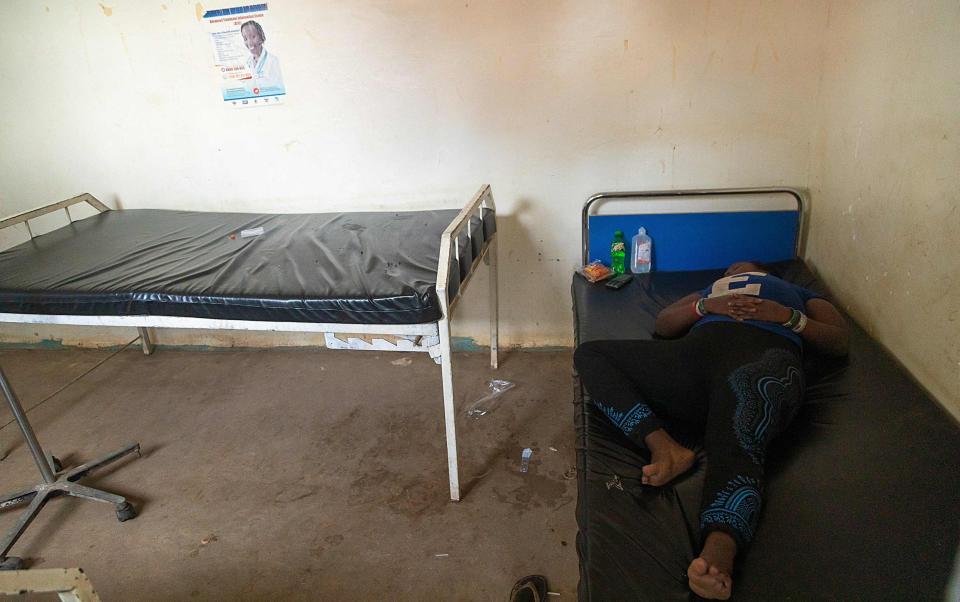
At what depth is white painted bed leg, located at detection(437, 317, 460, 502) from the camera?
5.73 ft

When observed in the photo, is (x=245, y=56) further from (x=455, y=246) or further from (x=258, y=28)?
(x=455, y=246)

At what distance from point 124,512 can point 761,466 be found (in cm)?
210

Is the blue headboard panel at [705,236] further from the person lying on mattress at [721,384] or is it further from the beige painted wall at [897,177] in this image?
the person lying on mattress at [721,384]

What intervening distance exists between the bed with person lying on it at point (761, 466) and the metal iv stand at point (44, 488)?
5.74 ft

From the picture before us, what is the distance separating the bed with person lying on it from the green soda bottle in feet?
1.86

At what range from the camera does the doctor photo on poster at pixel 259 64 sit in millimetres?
2604

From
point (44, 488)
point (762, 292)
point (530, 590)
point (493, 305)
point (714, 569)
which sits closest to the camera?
point (714, 569)

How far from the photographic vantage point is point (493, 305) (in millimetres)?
2752

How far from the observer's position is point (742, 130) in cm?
244

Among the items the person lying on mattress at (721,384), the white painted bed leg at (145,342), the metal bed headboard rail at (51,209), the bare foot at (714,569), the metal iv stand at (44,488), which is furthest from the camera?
the white painted bed leg at (145,342)

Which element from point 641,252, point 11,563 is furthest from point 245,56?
point 11,563

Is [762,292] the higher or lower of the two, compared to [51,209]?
lower

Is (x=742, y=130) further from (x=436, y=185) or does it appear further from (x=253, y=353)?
(x=253, y=353)

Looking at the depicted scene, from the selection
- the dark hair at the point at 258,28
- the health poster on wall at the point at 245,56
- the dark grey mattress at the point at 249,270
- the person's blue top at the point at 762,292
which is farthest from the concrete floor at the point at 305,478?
the dark hair at the point at 258,28
